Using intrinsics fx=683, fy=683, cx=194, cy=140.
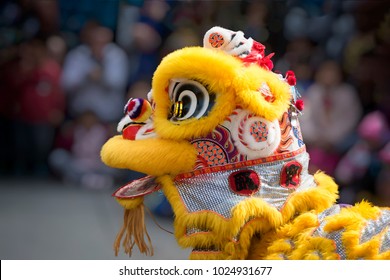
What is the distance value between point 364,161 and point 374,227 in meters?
1.37

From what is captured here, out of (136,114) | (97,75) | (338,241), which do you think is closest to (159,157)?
(136,114)

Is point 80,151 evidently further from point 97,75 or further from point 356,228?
point 356,228

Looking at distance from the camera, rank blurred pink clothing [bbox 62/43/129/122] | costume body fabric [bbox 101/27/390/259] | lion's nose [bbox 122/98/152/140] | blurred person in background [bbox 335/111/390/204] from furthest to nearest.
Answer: blurred pink clothing [bbox 62/43/129/122], blurred person in background [bbox 335/111/390/204], lion's nose [bbox 122/98/152/140], costume body fabric [bbox 101/27/390/259]

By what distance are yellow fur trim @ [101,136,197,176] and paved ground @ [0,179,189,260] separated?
31.7 inches

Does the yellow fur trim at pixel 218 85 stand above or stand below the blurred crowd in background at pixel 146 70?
below

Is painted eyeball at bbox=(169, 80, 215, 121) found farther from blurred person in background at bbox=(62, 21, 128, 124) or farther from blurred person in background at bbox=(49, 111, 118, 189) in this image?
blurred person in background at bbox=(49, 111, 118, 189)

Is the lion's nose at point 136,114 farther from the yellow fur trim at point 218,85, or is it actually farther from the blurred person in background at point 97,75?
the blurred person in background at point 97,75

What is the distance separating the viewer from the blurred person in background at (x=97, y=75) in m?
3.19

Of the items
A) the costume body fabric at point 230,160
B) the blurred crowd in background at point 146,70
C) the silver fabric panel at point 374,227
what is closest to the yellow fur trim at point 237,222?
the costume body fabric at point 230,160

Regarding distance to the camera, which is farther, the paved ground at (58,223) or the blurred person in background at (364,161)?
the blurred person in background at (364,161)

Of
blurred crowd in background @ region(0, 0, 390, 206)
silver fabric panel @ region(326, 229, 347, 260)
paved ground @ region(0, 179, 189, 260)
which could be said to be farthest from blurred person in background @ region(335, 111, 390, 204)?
silver fabric panel @ region(326, 229, 347, 260)

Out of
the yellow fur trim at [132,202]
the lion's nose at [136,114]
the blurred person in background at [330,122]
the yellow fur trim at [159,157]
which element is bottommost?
the yellow fur trim at [132,202]

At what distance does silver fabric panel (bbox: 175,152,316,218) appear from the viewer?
1555 millimetres

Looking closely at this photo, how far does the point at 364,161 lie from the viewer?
9.20 feet
